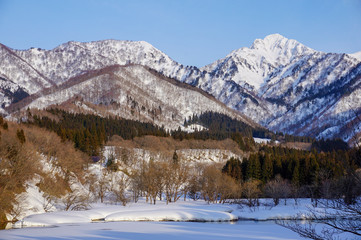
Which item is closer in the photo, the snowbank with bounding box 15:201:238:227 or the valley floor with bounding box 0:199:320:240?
the valley floor with bounding box 0:199:320:240

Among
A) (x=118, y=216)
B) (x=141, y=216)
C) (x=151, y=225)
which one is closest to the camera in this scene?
(x=151, y=225)

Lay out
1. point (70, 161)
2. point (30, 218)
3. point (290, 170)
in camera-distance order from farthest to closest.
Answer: point (290, 170) < point (70, 161) < point (30, 218)

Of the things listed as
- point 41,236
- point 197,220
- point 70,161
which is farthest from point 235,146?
point 41,236

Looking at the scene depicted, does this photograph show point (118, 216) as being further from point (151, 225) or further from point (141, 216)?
point (151, 225)

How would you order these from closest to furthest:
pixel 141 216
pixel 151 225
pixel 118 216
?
1. pixel 151 225
2. pixel 118 216
3. pixel 141 216

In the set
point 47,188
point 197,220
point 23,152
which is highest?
point 23,152

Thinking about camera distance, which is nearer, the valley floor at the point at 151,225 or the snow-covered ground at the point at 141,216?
the valley floor at the point at 151,225

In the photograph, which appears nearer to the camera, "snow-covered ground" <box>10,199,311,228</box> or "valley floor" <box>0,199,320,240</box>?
"valley floor" <box>0,199,320,240</box>

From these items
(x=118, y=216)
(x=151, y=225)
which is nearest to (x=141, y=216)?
(x=118, y=216)

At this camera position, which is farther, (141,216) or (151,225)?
(141,216)

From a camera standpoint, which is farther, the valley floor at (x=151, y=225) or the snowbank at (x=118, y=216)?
the snowbank at (x=118, y=216)

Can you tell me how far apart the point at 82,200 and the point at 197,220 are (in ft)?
68.0

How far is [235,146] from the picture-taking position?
17288cm

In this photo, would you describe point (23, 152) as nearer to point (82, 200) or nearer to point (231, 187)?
point (82, 200)
